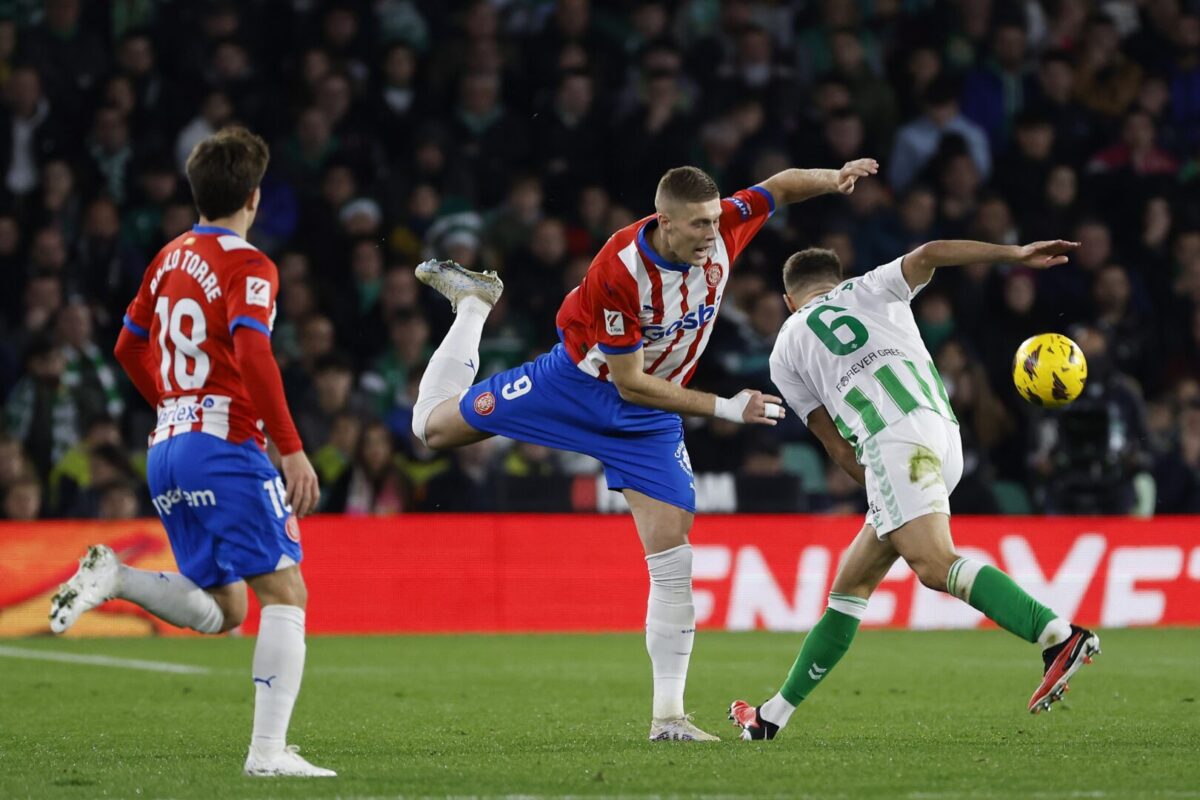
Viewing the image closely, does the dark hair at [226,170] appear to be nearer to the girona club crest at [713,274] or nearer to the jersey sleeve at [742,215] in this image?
the girona club crest at [713,274]

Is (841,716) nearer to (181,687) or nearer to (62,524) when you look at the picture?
(181,687)

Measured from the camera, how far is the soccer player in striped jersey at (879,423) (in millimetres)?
6863

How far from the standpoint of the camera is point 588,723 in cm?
792

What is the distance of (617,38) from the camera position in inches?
683

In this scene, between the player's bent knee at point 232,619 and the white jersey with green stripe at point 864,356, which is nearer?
the player's bent knee at point 232,619

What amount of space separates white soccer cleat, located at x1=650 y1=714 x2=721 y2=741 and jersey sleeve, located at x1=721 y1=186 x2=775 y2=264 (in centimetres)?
187

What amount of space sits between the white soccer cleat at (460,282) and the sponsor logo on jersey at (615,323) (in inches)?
70.8

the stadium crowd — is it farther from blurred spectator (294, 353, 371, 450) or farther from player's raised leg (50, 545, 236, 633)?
player's raised leg (50, 545, 236, 633)

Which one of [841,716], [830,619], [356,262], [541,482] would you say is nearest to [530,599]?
[541,482]

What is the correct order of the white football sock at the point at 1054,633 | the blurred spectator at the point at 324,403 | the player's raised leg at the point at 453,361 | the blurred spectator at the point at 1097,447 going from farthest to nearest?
1. the blurred spectator at the point at 1097,447
2. the blurred spectator at the point at 324,403
3. the player's raised leg at the point at 453,361
4. the white football sock at the point at 1054,633

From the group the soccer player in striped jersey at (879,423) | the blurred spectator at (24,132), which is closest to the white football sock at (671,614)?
the soccer player in striped jersey at (879,423)

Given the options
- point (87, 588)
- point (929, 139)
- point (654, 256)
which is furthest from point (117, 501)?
point (929, 139)

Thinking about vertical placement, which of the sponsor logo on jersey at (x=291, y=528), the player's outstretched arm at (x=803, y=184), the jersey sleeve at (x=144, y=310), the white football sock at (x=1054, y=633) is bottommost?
the white football sock at (x=1054, y=633)

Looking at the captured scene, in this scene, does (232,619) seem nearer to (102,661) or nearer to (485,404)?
(485,404)
